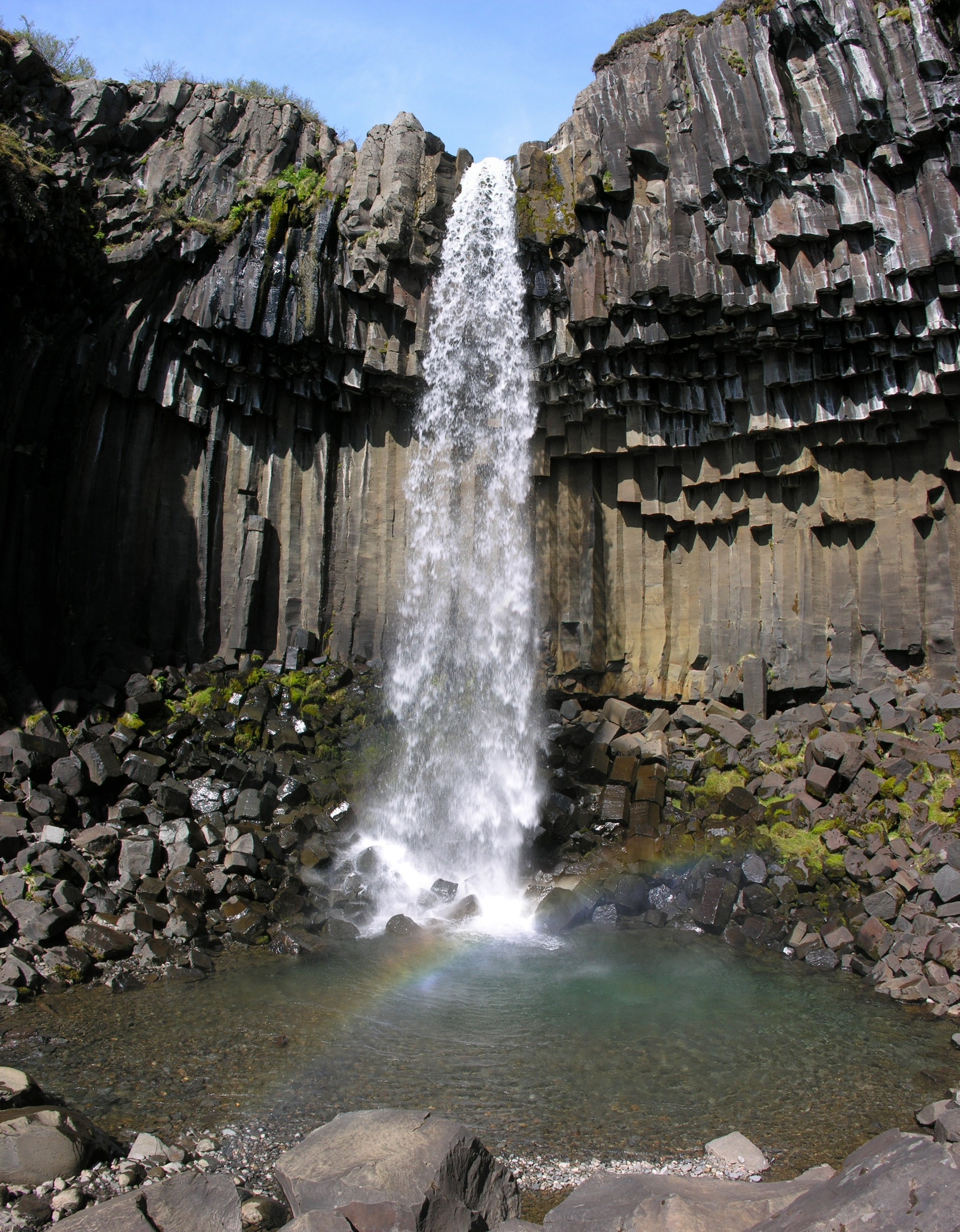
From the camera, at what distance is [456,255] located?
1514cm

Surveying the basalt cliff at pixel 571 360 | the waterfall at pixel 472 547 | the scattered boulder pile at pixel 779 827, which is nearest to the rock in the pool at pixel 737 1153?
the scattered boulder pile at pixel 779 827

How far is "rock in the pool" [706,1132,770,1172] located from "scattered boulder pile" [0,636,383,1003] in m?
5.27

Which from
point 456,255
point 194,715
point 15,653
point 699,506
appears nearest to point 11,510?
point 15,653

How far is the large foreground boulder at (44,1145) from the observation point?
4777 millimetres

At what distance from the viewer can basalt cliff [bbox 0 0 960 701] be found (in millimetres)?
12664

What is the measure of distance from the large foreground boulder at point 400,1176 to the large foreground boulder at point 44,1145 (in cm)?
110

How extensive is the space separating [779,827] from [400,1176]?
27.6ft

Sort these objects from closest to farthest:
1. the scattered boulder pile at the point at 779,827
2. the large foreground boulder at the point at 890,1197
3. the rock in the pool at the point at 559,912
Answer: the large foreground boulder at the point at 890,1197, the scattered boulder pile at the point at 779,827, the rock in the pool at the point at 559,912

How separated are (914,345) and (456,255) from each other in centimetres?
747

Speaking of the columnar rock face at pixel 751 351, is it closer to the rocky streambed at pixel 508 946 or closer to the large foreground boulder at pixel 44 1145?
the rocky streambed at pixel 508 946

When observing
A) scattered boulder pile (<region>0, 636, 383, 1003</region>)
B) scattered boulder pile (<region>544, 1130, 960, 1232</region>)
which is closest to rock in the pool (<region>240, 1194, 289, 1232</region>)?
scattered boulder pile (<region>544, 1130, 960, 1232</region>)

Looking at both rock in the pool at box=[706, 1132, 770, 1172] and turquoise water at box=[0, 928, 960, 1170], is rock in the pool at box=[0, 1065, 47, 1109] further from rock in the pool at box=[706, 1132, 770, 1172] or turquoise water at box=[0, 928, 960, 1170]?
rock in the pool at box=[706, 1132, 770, 1172]

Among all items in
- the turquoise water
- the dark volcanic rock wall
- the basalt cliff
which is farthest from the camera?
the dark volcanic rock wall

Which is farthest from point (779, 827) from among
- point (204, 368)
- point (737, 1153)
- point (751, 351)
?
point (204, 368)
